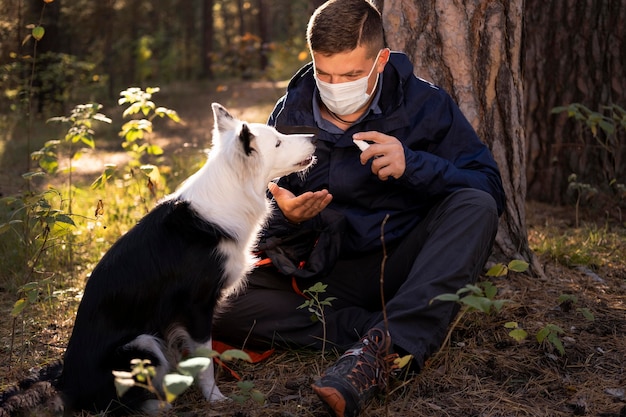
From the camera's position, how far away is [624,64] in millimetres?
5824

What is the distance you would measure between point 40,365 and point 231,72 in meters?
17.7

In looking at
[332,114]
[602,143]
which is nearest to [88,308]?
[332,114]

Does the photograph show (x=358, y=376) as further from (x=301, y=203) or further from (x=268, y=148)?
(x=268, y=148)

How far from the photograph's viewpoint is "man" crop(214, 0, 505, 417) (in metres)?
3.36

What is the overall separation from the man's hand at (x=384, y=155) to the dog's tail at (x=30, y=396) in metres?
Result: 1.70

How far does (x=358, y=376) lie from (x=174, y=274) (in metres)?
0.94

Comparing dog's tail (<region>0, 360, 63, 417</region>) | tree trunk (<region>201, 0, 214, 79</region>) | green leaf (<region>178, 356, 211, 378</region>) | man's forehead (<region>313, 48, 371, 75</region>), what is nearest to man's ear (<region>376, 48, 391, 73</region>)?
man's forehead (<region>313, 48, 371, 75</region>)

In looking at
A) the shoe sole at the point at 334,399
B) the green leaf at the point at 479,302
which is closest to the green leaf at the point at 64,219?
the shoe sole at the point at 334,399

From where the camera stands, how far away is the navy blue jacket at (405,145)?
3.59 meters

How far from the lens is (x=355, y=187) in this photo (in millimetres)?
3600

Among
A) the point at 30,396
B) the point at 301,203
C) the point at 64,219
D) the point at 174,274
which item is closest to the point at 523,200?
the point at 301,203

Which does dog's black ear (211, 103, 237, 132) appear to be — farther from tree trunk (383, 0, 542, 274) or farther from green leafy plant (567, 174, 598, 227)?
green leafy plant (567, 174, 598, 227)

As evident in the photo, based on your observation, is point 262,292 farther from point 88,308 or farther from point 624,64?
point 624,64

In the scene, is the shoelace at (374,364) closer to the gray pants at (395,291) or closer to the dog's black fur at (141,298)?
the gray pants at (395,291)
